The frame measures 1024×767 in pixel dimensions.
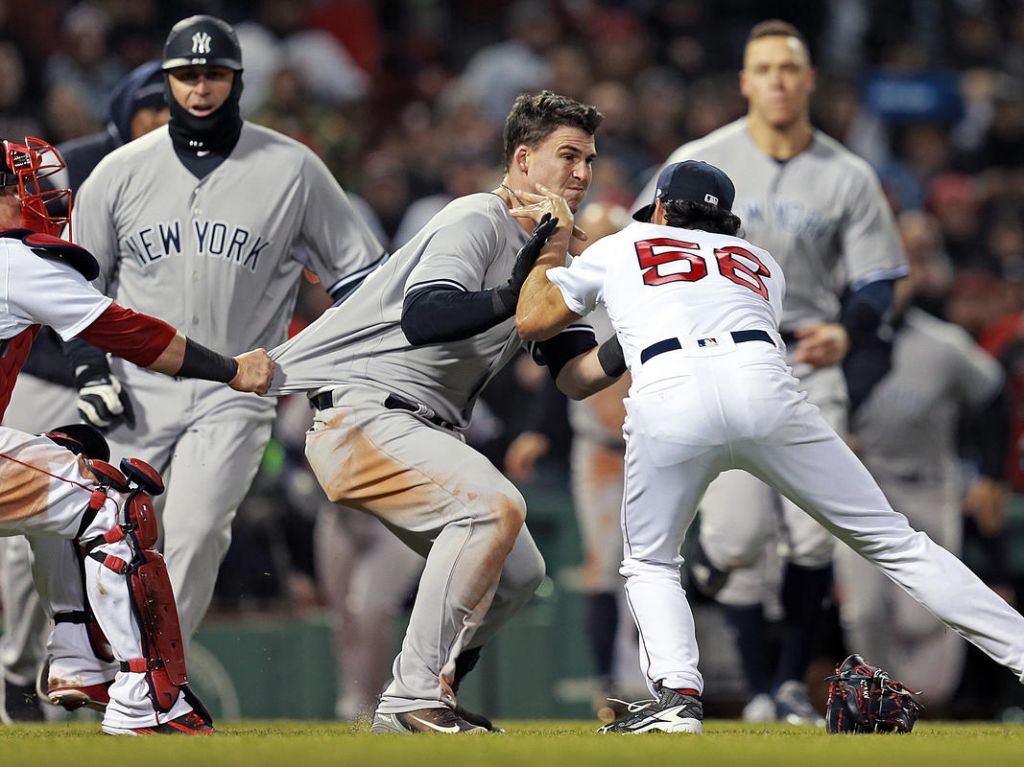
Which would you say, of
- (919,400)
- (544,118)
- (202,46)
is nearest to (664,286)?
(544,118)

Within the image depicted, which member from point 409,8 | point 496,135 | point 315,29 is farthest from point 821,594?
point 409,8

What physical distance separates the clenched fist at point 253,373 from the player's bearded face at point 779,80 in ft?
9.82

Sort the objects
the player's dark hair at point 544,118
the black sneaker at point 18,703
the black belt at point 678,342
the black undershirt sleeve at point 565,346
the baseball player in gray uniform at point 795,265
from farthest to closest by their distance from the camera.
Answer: the baseball player in gray uniform at point 795,265
the black sneaker at point 18,703
the black undershirt sleeve at point 565,346
the player's dark hair at point 544,118
the black belt at point 678,342

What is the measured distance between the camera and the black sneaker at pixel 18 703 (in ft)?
24.7

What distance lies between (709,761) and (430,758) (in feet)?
2.48

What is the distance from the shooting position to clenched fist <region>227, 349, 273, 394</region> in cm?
625

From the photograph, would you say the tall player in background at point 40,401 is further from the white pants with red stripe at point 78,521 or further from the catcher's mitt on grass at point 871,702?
the catcher's mitt on grass at point 871,702

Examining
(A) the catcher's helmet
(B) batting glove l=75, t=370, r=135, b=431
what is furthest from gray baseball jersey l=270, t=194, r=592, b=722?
(A) the catcher's helmet

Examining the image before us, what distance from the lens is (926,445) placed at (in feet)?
34.6

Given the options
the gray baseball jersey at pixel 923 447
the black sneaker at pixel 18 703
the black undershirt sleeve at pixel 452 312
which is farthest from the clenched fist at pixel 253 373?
the gray baseball jersey at pixel 923 447

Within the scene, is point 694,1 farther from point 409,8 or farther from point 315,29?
point 315,29

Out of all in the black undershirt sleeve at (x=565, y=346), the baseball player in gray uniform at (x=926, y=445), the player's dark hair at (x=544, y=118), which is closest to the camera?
the player's dark hair at (x=544, y=118)

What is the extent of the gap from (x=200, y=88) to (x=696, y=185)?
216 cm

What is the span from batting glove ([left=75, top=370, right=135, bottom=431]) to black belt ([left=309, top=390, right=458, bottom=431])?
905mm
